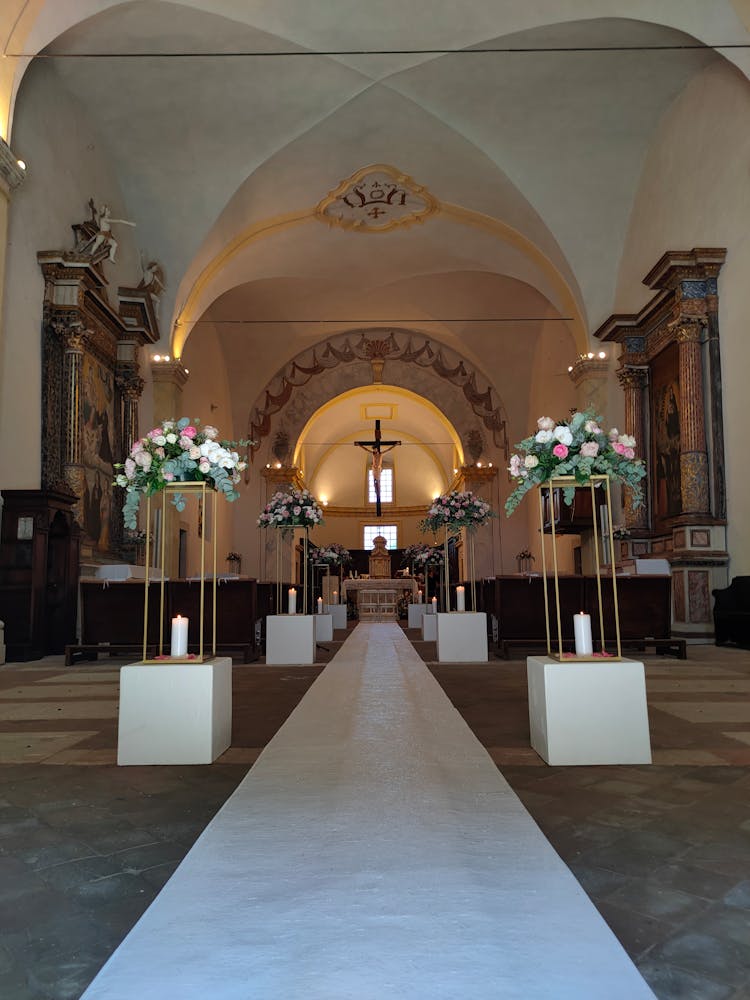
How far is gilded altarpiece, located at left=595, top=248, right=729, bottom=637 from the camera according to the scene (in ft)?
33.0

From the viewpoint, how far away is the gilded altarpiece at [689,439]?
33.0ft

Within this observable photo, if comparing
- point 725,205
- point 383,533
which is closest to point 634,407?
point 725,205

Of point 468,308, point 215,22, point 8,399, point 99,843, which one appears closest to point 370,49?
point 215,22

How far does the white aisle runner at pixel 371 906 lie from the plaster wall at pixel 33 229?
22.7ft

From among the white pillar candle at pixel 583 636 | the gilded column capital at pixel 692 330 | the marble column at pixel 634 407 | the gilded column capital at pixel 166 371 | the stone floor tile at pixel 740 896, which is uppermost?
the gilded column capital at pixel 166 371

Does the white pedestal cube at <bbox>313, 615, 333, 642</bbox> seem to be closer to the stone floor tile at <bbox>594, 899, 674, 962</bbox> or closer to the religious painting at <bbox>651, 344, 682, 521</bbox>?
the religious painting at <bbox>651, 344, 682, 521</bbox>

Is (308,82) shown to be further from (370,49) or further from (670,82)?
(670,82)

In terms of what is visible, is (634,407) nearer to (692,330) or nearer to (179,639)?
(692,330)

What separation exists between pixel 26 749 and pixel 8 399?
5.91 meters

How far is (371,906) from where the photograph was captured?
74.5 inches

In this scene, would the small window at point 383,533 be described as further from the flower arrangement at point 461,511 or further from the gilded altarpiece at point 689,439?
the flower arrangement at point 461,511

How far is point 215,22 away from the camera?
9461 mm

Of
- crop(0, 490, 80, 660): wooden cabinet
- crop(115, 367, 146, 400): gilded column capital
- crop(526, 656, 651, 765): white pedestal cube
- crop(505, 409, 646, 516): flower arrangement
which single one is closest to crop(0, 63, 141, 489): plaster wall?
crop(0, 490, 80, 660): wooden cabinet

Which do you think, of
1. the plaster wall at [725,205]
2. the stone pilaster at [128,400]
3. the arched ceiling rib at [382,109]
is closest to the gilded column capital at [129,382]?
the stone pilaster at [128,400]
